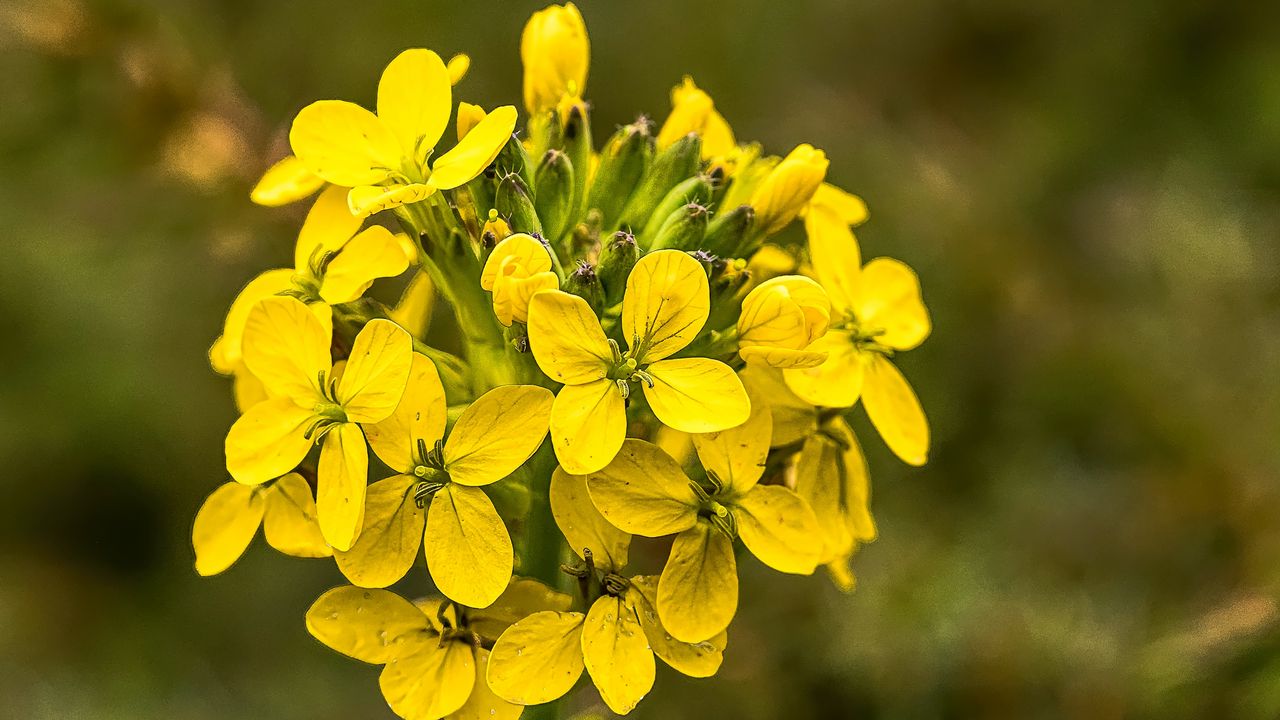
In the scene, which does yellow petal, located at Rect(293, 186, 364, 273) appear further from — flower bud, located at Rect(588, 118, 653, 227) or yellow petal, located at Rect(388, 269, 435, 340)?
flower bud, located at Rect(588, 118, 653, 227)

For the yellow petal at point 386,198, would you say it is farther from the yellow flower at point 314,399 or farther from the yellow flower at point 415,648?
the yellow flower at point 415,648

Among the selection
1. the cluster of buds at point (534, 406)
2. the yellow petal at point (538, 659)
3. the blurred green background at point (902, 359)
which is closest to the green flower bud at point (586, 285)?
the cluster of buds at point (534, 406)

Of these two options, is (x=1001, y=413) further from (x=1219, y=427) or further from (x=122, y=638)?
(x=122, y=638)

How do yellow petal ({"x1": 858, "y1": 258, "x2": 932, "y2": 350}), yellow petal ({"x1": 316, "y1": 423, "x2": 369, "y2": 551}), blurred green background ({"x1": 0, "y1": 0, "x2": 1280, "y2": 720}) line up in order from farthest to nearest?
blurred green background ({"x1": 0, "y1": 0, "x2": 1280, "y2": 720}) < yellow petal ({"x1": 858, "y1": 258, "x2": 932, "y2": 350}) < yellow petal ({"x1": 316, "y1": 423, "x2": 369, "y2": 551})

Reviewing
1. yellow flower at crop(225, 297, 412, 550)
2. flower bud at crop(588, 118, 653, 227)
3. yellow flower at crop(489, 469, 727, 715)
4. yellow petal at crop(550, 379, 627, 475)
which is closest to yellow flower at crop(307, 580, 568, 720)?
yellow flower at crop(489, 469, 727, 715)

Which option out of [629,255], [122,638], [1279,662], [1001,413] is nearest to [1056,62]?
Result: [1001,413]

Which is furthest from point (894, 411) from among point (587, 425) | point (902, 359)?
point (902, 359)

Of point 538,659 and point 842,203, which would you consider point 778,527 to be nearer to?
point 538,659
